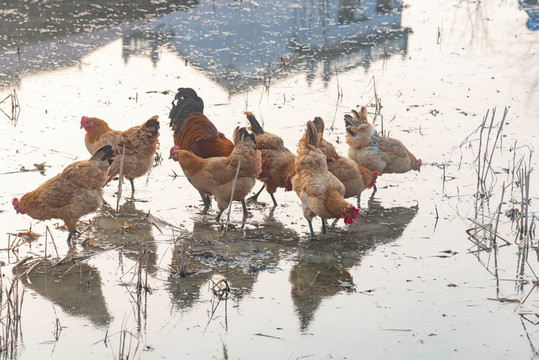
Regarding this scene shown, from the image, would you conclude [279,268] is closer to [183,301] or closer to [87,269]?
[183,301]

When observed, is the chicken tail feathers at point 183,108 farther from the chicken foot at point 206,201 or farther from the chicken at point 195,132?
the chicken foot at point 206,201

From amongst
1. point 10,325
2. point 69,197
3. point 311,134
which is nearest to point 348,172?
point 311,134

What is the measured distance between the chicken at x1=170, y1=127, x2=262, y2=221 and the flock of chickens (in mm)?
10

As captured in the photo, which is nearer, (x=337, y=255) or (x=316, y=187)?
(x=337, y=255)

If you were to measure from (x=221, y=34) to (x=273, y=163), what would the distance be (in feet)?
23.9

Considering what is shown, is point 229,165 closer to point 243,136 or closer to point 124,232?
point 243,136

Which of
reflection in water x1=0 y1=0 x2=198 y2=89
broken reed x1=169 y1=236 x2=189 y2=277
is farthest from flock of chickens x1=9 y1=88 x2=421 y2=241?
reflection in water x1=0 y1=0 x2=198 y2=89

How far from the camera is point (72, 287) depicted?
6.42m

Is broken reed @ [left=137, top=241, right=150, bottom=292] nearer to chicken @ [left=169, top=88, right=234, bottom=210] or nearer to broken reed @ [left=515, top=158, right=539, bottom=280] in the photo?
chicken @ [left=169, top=88, right=234, bottom=210]

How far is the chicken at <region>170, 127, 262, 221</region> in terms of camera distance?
797 cm

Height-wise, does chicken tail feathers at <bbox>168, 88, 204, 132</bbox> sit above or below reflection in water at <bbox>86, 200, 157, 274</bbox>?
above

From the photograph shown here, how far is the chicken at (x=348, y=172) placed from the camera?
8234 millimetres

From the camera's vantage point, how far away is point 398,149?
8961 millimetres

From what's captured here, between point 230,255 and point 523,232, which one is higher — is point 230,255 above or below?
below
